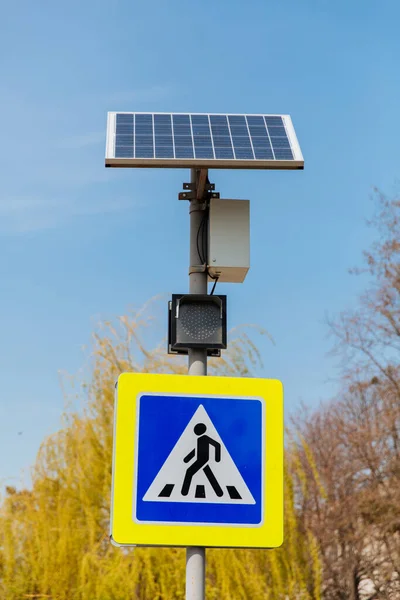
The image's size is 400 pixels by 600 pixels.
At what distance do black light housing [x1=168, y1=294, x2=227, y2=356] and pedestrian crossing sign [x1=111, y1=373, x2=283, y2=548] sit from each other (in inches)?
13.7

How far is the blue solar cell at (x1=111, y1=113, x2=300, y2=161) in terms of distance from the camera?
15.7 ft

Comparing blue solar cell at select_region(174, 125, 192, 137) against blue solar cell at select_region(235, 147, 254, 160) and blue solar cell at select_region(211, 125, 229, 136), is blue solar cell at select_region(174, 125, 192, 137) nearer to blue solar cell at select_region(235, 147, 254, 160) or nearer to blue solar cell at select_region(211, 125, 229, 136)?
blue solar cell at select_region(211, 125, 229, 136)

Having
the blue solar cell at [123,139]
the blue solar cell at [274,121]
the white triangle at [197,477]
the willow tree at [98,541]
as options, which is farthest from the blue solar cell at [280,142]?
the willow tree at [98,541]

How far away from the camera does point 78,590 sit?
43.1 feet

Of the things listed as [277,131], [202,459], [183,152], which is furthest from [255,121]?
[202,459]

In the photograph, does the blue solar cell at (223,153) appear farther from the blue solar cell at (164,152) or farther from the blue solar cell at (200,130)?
the blue solar cell at (200,130)

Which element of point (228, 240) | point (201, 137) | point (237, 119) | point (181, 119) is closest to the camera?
point (228, 240)

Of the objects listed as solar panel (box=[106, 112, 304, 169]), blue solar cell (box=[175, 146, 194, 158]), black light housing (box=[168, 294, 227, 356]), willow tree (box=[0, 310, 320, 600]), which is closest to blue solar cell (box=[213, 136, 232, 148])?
solar panel (box=[106, 112, 304, 169])

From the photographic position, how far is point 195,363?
13.9ft

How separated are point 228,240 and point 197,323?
55 cm

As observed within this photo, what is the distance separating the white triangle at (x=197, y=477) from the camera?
3.81 m

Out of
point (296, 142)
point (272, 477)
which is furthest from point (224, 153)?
point (272, 477)

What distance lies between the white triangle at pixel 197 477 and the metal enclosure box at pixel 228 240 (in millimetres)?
964

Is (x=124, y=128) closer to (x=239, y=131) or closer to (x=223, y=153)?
(x=239, y=131)
